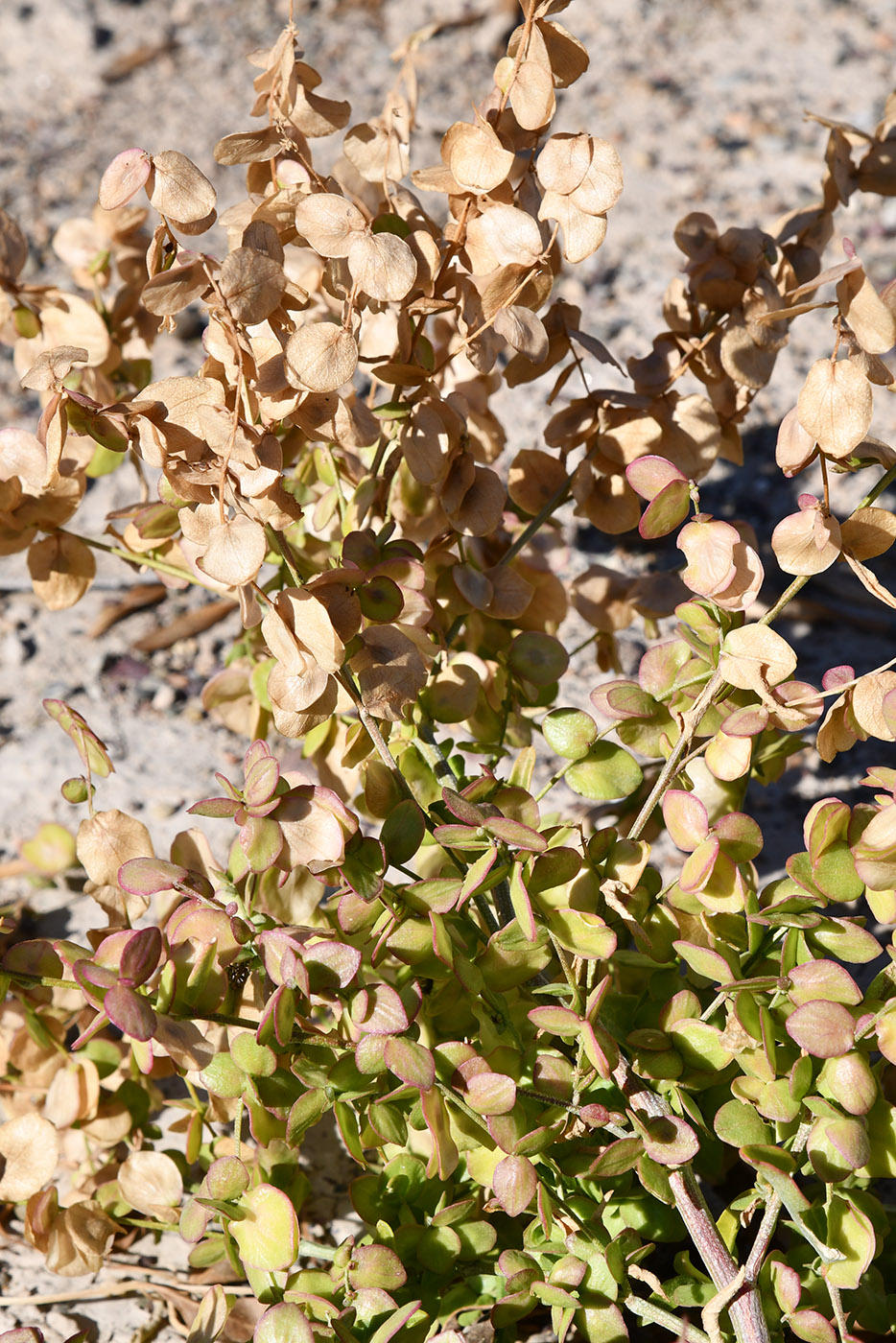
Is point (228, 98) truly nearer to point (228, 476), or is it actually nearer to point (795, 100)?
point (795, 100)

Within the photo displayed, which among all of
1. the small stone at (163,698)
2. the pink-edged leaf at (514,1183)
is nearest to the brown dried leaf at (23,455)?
the pink-edged leaf at (514,1183)

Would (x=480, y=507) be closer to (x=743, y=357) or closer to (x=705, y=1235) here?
(x=743, y=357)

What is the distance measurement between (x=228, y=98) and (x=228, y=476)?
7.87 ft

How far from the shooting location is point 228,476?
0.64 metres

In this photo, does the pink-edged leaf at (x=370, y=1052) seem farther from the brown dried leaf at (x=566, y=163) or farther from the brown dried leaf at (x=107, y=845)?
the brown dried leaf at (x=566, y=163)

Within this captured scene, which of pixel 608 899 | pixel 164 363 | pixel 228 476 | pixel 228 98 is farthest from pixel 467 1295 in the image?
pixel 228 98

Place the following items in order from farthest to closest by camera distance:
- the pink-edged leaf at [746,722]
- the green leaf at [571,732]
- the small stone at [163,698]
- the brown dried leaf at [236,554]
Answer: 1. the small stone at [163,698]
2. the green leaf at [571,732]
3. the pink-edged leaf at [746,722]
4. the brown dried leaf at [236,554]

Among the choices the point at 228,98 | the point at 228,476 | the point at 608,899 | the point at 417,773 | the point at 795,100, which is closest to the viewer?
the point at 228,476

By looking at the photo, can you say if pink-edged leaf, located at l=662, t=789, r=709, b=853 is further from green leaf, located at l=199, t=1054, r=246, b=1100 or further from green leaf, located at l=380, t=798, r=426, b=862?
green leaf, located at l=199, t=1054, r=246, b=1100

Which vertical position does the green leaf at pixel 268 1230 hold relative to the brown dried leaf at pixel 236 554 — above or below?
below

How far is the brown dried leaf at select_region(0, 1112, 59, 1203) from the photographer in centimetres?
88

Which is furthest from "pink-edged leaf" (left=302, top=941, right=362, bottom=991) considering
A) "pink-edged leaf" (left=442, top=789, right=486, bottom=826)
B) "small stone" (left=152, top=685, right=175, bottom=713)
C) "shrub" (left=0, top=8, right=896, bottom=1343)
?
"small stone" (left=152, top=685, right=175, bottom=713)

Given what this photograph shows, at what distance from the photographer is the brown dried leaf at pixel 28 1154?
88 cm

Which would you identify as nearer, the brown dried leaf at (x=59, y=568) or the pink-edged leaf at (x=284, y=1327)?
the pink-edged leaf at (x=284, y=1327)
